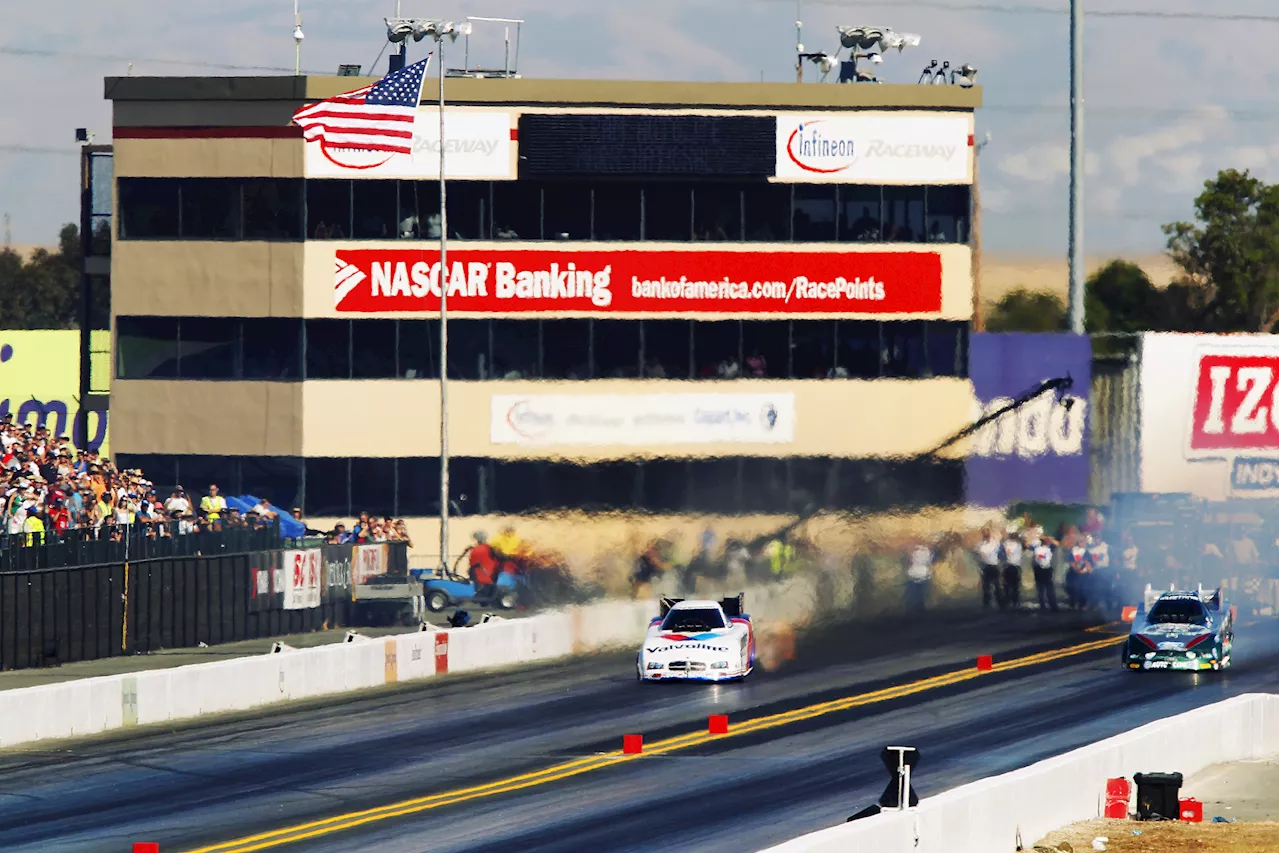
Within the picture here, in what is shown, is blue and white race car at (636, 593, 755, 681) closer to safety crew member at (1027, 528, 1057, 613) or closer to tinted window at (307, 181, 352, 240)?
safety crew member at (1027, 528, 1057, 613)

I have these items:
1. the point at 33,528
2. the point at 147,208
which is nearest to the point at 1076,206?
the point at 147,208

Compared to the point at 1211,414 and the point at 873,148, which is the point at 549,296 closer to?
the point at 873,148

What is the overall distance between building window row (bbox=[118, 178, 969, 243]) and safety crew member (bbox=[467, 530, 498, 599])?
12.2 m

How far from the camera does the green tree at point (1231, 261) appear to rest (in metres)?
101

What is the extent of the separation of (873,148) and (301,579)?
81.3 feet

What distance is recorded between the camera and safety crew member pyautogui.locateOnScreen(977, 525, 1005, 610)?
159 ft

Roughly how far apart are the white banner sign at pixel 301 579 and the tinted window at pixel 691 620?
9.42m

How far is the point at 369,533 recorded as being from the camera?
49.5 m

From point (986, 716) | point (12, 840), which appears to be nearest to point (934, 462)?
point (986, 716)

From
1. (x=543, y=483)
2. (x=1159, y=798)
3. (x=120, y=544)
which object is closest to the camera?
(x=1159, y=798)

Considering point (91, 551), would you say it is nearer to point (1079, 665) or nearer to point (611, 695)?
point (611, 695)

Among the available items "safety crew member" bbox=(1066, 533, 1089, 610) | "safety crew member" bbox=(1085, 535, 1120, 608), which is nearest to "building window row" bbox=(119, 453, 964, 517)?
"safety crew member" bbox=(1085, 535, 1120, 608)

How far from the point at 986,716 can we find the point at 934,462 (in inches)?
1125

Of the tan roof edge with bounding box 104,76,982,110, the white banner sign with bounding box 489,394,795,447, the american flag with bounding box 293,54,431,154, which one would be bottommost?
the white banner sign with bounding box 489,394,795,447
